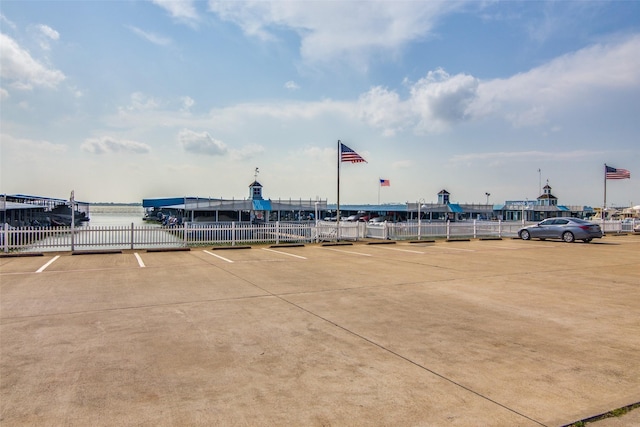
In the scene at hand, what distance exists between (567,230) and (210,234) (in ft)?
64.3

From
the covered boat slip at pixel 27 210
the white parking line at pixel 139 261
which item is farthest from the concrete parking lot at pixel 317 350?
the covered boat slip at pixel 27 210

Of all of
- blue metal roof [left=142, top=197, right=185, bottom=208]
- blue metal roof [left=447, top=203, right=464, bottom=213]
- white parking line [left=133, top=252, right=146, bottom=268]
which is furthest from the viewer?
blue metal roof [left=447, top=203, right=464, bottom=213]

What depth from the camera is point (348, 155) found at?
2258 cm

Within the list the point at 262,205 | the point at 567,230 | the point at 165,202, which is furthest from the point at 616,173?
the point at 165,202

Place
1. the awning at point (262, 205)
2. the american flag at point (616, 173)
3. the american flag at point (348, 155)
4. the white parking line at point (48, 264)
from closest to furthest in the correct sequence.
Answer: the white parking line at point (48, 264) < the american flag at point (348, 155) < the american flag at point (616, 173) < the awning at point (262, 205)

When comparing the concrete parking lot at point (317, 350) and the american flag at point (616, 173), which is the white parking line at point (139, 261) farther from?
the american flag at point (616, 173)

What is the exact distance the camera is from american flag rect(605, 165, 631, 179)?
34.5m

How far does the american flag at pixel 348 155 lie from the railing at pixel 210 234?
376cm

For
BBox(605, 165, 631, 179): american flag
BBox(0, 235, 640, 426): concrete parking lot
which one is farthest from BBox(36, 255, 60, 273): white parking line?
BBox(605, 165, 631, 179): american flag

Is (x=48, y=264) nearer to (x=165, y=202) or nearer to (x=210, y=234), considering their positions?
(x=210, y=234)

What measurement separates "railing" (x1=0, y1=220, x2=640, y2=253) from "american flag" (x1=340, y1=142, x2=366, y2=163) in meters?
3.76

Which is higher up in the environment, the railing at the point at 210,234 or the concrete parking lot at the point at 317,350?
the railing at the point at 210,234

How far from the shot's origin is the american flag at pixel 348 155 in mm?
22438

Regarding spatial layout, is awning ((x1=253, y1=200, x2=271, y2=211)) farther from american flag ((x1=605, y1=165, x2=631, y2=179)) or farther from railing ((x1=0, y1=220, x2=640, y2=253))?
american flag ((x1=605, y1=165, x2=631, y2=179))
